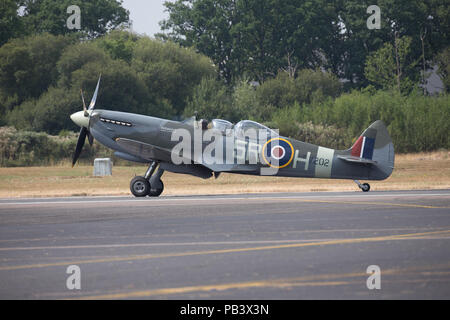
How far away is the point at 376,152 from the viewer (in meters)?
19.5

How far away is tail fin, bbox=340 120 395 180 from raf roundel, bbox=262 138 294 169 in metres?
1.55

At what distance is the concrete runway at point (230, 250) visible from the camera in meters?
7.30

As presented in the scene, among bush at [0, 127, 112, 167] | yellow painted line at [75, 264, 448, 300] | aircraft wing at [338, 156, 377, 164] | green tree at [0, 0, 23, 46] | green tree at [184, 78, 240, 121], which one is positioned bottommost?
yellow painted line at [75, 264, 448, 300]

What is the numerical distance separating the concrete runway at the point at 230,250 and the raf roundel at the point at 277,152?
2.89 m

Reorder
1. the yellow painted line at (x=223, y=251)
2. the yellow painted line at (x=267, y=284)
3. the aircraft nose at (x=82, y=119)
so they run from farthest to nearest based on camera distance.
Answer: the aircraft nose at (x=82, y=119) < the yellow painted line at (x=223, y=251) < the yellow painted line at (x=267, y=284)

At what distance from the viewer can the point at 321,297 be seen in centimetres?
687

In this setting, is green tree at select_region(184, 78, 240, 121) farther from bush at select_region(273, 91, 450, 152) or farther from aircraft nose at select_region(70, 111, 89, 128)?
aircraft nose at select_region(70, 111, 89, 128)

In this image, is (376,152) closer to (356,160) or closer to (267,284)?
(356,160)

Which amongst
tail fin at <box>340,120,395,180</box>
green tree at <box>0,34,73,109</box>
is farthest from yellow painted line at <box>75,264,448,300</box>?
green tree at <box>0,34,73,109</box>

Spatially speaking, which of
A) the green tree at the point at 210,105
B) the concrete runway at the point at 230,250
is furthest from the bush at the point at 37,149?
the concrete runway at the point at 230,250

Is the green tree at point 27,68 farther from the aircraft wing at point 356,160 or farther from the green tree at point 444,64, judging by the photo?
the aircraft wing at point 356,160

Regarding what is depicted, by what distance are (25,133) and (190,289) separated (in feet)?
109

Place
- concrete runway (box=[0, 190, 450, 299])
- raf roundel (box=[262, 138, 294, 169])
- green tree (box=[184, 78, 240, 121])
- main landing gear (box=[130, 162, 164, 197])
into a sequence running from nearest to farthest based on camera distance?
concrete runway (box=[0, 190, 450, 299])
raf roundel (box=[262, 138, 294, 169])
main landing gear (box=[130, 162, 164, 197])
green tree (box=[184, 78, 240, 121])

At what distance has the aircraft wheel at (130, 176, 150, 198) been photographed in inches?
782
